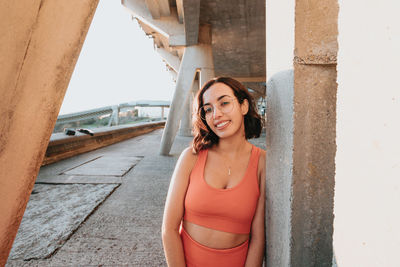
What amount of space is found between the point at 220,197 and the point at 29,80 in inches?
49.2

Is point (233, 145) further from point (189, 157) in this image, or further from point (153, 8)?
point (153, 8)

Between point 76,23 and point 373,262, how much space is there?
1522 mm

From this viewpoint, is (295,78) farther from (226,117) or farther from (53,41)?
(53,41)

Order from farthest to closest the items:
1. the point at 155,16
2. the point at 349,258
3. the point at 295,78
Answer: the point at 155,16
the point at 295,78
the point at 349,258

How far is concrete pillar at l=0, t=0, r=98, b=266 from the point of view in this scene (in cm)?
95

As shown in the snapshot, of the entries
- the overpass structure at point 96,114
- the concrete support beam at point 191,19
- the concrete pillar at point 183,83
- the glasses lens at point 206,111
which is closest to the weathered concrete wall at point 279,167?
the glasses lens at point 206,111

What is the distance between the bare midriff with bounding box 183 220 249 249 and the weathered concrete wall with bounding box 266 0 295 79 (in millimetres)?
1079

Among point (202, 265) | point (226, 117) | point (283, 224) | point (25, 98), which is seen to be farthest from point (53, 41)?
point (202, 265)

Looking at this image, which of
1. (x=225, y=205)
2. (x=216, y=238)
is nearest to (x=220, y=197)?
(x=225, y=205)

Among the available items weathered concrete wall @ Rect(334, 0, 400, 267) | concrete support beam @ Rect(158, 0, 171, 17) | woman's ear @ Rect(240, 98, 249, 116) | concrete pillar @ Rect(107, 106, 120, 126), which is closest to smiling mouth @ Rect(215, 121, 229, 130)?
→ woman's ear @ Rect(240, 98, 249, 116)

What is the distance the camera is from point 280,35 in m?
1.11

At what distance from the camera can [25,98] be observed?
3.43 ft

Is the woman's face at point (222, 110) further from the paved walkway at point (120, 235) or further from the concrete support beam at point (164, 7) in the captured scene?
the concrete support beam at point (164, 7)

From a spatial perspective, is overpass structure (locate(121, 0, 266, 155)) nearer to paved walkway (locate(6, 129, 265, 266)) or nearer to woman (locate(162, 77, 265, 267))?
paved walkway (locate(6, 129, 265, 266))
